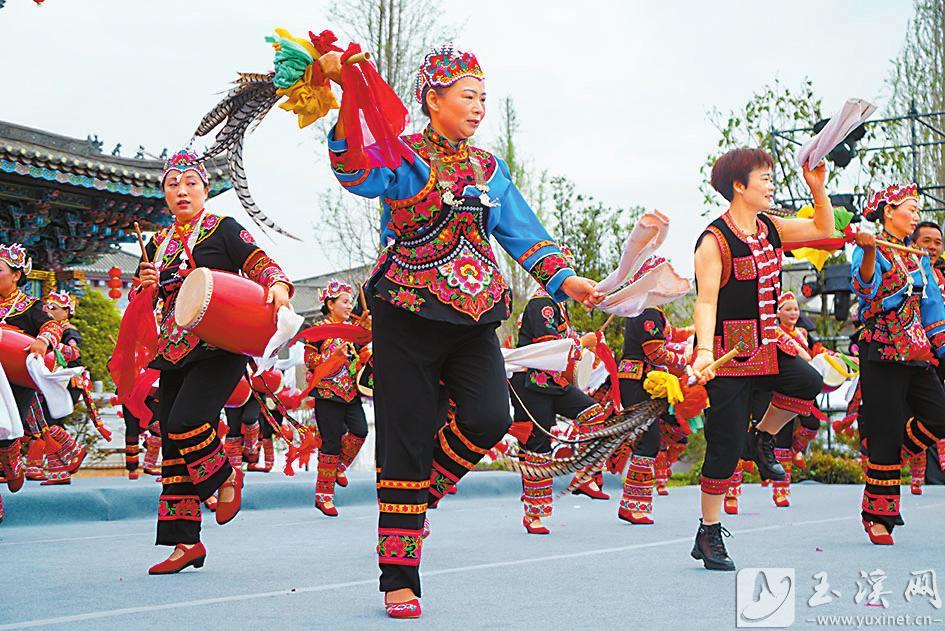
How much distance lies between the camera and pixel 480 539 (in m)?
6.59

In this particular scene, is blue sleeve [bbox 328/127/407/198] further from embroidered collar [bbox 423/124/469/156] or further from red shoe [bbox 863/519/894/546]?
red shoe [bbox 863/519/894/546]

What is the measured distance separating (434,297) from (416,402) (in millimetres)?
376

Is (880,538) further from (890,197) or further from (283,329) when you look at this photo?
(283,329)

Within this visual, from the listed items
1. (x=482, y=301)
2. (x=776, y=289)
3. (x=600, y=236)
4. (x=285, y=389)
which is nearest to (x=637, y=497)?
(x=776, y=289)

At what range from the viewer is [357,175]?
363 centimetres

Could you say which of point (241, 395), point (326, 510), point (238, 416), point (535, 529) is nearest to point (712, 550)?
point (535, 529)

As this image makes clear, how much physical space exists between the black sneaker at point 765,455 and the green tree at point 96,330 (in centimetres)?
1863

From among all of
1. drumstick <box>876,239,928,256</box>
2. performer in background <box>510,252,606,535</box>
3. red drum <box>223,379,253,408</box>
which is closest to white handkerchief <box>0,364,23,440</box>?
performer in background <box>510,252,606,535</box>

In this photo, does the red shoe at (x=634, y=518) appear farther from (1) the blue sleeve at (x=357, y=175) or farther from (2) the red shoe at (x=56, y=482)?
(2) the red shoe at (x=56, y=482)

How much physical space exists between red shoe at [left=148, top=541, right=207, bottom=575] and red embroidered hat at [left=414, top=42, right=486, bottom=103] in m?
2.17

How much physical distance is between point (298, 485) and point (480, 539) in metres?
3.44

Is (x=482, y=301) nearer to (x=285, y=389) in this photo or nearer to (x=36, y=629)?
(x=36, y=629)

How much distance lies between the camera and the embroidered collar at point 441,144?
4.04m

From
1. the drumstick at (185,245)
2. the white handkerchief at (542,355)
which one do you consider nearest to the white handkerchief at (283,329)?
the drumstick at (185,245)
